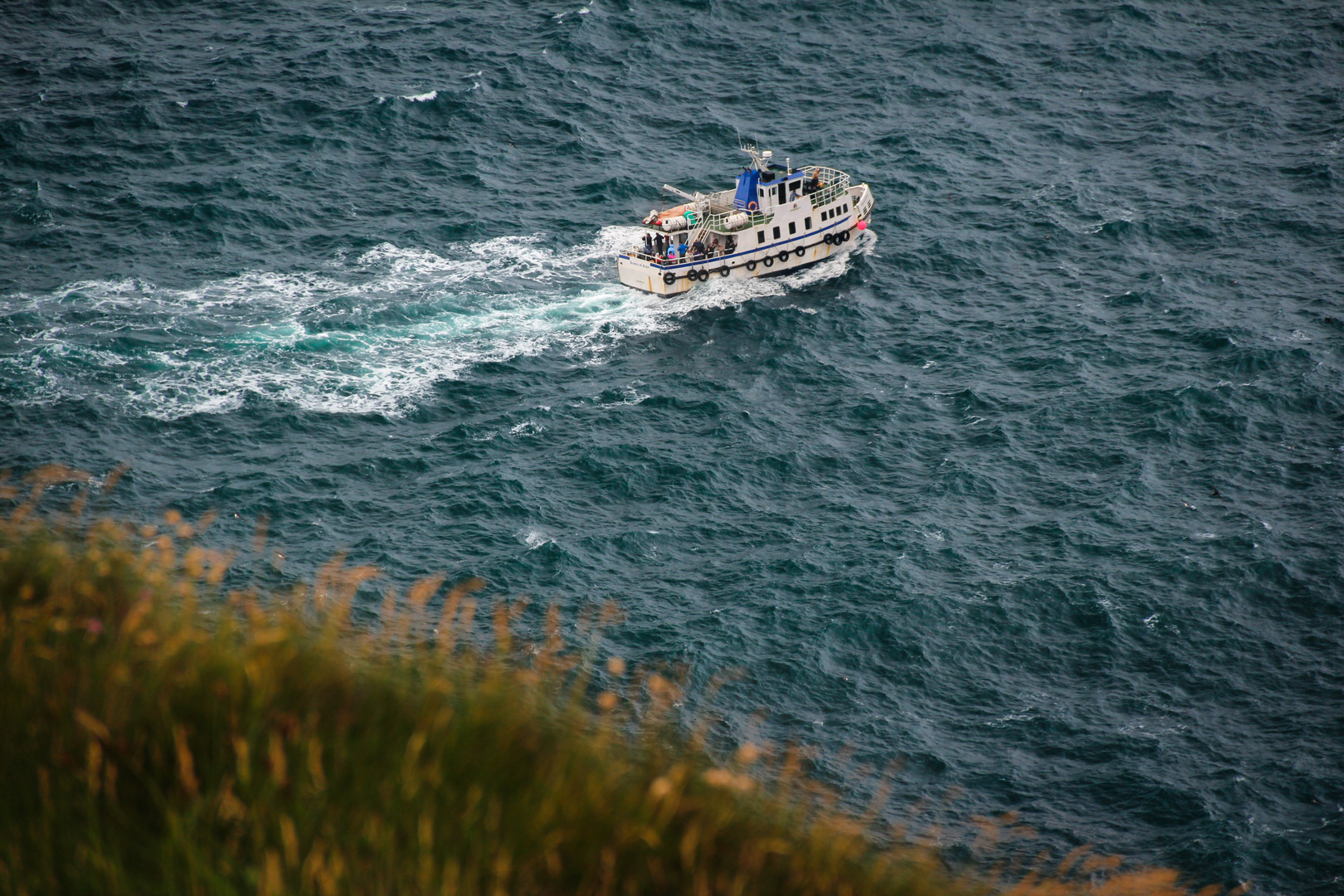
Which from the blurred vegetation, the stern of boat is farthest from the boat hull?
the blurred vegetation

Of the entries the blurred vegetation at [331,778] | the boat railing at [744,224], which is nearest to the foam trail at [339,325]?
the boat railing at [744,224]

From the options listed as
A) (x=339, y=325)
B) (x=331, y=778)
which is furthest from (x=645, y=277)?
(x=331, y=778)

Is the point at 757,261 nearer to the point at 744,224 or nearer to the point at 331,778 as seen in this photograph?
the point at 744,224

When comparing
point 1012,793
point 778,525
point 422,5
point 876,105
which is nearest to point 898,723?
point 1012,793

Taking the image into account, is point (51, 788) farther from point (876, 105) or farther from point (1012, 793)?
point (876, 105)

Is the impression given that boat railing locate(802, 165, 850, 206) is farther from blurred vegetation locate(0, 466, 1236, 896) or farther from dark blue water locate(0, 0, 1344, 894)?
blurred vegetation locate(0, 466, 1236, 896)

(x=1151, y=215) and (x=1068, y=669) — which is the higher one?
(x=1151, y=215)

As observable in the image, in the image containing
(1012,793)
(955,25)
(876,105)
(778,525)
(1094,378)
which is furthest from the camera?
(955,25)

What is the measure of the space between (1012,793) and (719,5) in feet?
284

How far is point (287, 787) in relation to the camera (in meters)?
14.1

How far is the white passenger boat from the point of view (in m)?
78.8

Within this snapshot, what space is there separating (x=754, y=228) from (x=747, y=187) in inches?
130

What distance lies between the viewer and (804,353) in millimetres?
73188

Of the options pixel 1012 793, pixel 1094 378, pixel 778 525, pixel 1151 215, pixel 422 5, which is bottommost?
pixel 1012 793
